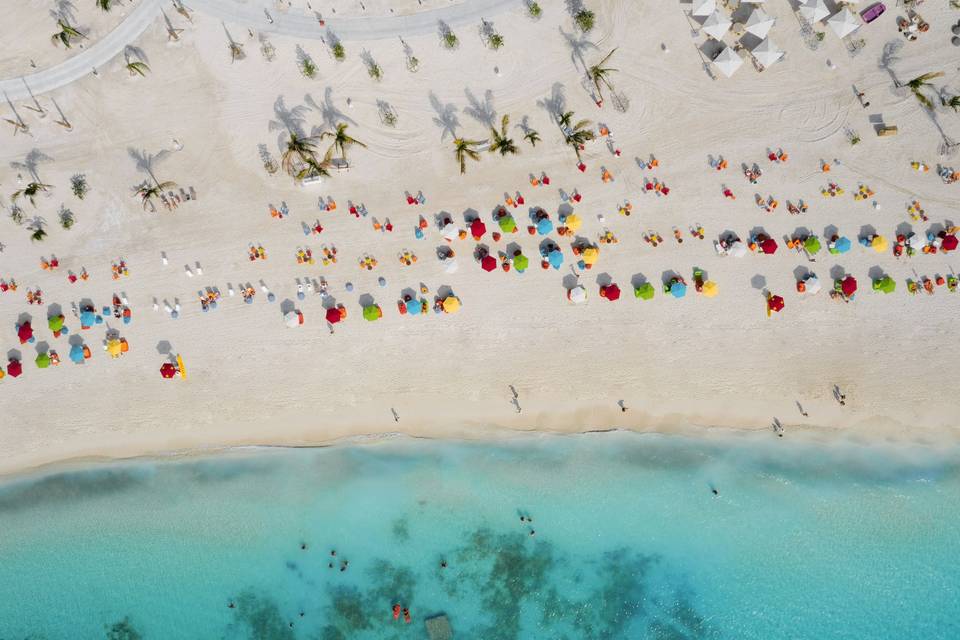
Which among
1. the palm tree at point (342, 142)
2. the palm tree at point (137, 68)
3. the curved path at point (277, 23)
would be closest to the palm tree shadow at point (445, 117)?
the curved path at point (277, 23)

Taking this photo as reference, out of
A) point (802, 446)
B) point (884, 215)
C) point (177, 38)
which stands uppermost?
point (177, 38)

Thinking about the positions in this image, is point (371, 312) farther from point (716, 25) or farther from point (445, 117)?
point (716, 25)

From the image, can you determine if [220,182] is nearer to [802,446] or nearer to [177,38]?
[177,38]

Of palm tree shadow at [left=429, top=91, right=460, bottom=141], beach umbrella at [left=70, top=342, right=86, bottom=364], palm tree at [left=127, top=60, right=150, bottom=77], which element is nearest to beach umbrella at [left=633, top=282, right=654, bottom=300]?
palm tree shadow at [left=429, top=91, right=460, bottom=141]

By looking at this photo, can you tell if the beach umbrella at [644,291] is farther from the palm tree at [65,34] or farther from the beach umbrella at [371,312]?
the palm tree at [65,34]

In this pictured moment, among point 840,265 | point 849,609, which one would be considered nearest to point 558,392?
point 840,265

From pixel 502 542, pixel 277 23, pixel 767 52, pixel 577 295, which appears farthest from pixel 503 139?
pixel 502 542
